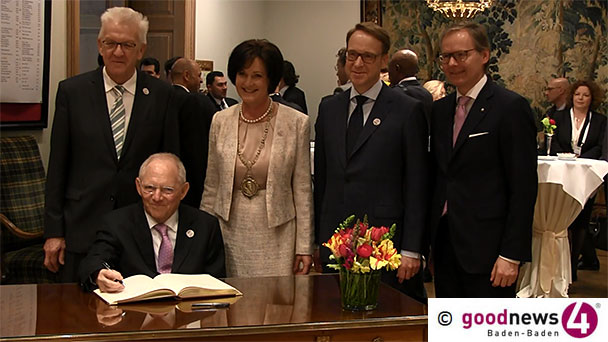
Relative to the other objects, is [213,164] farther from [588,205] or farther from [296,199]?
[588,205]

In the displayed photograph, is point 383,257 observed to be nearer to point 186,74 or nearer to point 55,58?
point 186,74

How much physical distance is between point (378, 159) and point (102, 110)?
114 cm

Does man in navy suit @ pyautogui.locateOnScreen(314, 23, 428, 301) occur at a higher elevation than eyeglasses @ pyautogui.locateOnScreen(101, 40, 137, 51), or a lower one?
lower

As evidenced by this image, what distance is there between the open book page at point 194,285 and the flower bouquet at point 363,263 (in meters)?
0.40

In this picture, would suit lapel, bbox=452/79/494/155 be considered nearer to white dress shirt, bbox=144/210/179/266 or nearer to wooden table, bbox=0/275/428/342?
wooden table, bbox=0/275/428/342

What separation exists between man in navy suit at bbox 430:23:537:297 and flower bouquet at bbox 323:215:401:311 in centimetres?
71

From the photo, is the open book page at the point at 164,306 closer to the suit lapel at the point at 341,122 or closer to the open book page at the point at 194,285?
the open book page at the point at 194,285

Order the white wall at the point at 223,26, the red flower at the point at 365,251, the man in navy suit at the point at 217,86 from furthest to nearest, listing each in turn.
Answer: the white wall at the point at 223,26 < the man in navy suit at the point at 217,86 < the red flower at the point at 365,251

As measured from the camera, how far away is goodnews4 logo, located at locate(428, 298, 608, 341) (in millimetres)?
1892

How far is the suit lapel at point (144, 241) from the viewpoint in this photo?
298 centimetres

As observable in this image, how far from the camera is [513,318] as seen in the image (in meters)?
1.90

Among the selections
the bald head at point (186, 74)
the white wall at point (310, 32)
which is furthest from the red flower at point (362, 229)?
the white wall at point (310, 32)

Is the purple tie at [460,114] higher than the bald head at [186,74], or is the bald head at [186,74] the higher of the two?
the bald head at [186,74]

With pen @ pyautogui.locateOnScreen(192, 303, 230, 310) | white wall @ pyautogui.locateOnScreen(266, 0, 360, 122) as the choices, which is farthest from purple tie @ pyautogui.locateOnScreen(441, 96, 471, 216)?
white wall @ pyautogui.locateOnScreen(266, 0, 360, 122)
